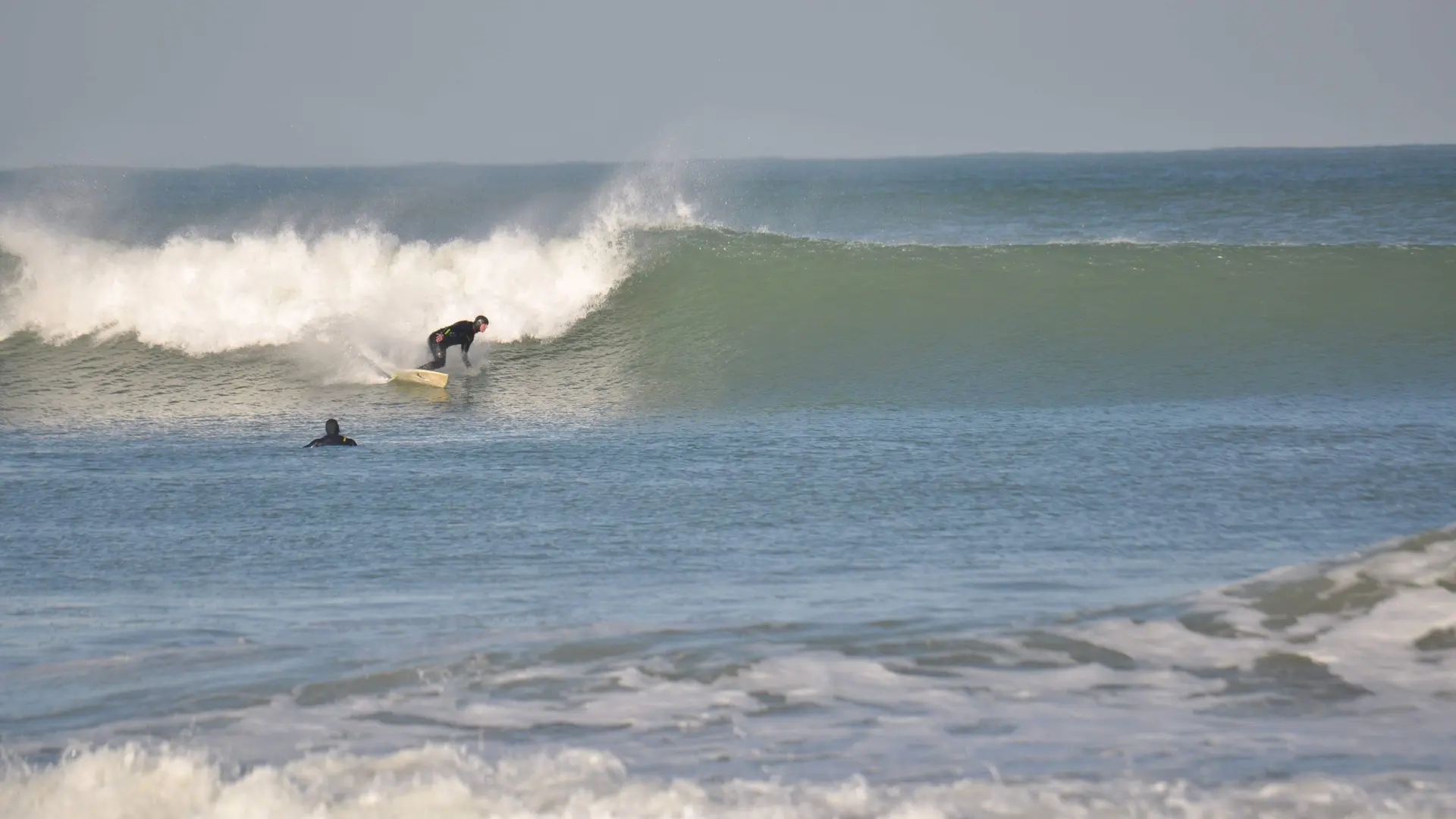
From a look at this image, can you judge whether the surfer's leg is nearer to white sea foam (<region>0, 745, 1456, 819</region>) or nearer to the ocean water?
the ocean water

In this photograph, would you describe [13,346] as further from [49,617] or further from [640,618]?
[640,618]

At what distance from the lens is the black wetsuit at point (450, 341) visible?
15.1m

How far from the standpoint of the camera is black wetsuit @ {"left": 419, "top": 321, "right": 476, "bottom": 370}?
15086mm

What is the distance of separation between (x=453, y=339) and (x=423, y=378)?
805 millimetres

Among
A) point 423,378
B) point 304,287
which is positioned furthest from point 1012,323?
point 304,287

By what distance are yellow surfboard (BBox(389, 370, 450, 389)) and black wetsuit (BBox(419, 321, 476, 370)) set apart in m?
0.21

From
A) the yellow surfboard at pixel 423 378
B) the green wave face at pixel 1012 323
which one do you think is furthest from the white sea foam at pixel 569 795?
the yellow surfboard at pixel 423 378

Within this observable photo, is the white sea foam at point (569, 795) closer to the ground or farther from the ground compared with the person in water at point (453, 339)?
closer to the ground

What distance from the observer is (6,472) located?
10.4 m

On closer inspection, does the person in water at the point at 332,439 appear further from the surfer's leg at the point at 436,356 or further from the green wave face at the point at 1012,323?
the surfer's leg at the point at 436,356

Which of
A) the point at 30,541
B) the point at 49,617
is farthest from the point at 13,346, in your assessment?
the point at 49,617

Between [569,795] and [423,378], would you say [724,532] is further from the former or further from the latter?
[423,378]

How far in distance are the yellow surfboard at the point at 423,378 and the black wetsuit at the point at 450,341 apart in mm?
210

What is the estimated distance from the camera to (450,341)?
15297 millimetres
